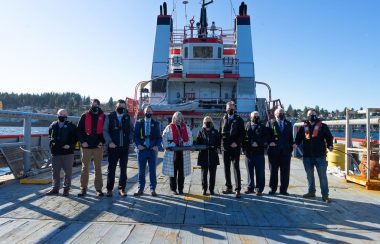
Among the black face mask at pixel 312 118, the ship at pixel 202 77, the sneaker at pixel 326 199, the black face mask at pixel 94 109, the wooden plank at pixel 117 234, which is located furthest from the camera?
the ship at pixel 202 77

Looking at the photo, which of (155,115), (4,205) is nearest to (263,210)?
(4,205)

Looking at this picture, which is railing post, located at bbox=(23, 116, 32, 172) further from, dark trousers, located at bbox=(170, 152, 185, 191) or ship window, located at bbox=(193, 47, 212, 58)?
ship window, located at bbox=(193, 47, 212, 58)

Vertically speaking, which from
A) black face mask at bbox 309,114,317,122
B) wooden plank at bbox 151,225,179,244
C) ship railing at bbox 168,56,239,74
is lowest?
wooden plank at bbox 151,225,179,244

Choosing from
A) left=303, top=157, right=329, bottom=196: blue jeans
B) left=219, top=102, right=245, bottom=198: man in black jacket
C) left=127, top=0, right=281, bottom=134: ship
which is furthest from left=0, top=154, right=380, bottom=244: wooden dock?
left=127, top=0, right=281, bottom=134: ship

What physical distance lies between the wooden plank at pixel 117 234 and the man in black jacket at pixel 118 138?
1866mm

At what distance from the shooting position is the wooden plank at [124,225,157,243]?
391 cm

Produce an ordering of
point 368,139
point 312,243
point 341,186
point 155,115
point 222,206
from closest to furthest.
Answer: point 312,243, point 222,206, point 368,139, point 341,186, point 155,115

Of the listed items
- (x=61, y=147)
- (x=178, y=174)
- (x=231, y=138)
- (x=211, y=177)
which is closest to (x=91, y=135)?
(x=61, y=147)

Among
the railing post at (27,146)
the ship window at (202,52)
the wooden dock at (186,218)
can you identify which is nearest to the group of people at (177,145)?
the wooden dock at (186,218)

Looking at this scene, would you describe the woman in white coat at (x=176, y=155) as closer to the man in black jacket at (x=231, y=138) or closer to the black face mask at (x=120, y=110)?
the man in black jacket at (x=231, y=138)

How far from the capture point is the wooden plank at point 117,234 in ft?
12.7

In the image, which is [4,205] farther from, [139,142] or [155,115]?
[155,115]

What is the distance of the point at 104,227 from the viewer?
4332 millimetres

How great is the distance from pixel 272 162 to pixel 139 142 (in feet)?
8.23
